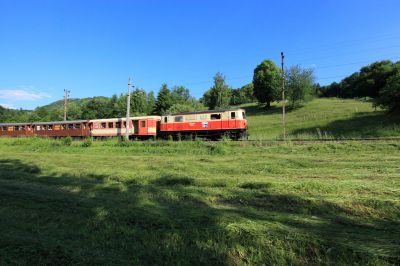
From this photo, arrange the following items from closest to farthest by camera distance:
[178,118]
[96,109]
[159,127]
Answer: [178,118] < [159,127] < [96,109]

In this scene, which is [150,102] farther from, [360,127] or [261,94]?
[360,127]

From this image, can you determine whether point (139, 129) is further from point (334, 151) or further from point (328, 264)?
point (328, 264)

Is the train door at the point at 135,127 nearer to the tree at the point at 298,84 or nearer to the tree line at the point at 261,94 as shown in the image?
the tree line at the point at 261,94

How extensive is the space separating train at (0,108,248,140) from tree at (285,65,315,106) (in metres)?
36.2

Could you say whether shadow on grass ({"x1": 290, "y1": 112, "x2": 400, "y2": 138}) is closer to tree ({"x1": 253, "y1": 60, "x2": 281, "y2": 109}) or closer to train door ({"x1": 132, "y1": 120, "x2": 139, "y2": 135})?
train door ({"x1": 132, "y1": 120, "x2": 139, "y2": 135})

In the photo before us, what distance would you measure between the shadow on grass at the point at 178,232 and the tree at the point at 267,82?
60.1 metres

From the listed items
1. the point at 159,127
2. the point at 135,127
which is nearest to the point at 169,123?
the point at 159,127

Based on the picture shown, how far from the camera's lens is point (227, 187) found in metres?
7.47

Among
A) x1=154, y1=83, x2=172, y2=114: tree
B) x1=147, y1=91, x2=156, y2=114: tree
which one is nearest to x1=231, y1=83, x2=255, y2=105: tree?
x1=147, y1=91, x2=156, y2=114: tree

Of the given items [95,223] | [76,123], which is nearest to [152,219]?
[95,223]

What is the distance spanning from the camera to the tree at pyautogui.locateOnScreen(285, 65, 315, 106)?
58.6m

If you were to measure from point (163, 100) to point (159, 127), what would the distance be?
34549 mm

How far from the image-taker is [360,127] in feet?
98.0

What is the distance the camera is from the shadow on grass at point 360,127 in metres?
25.0
